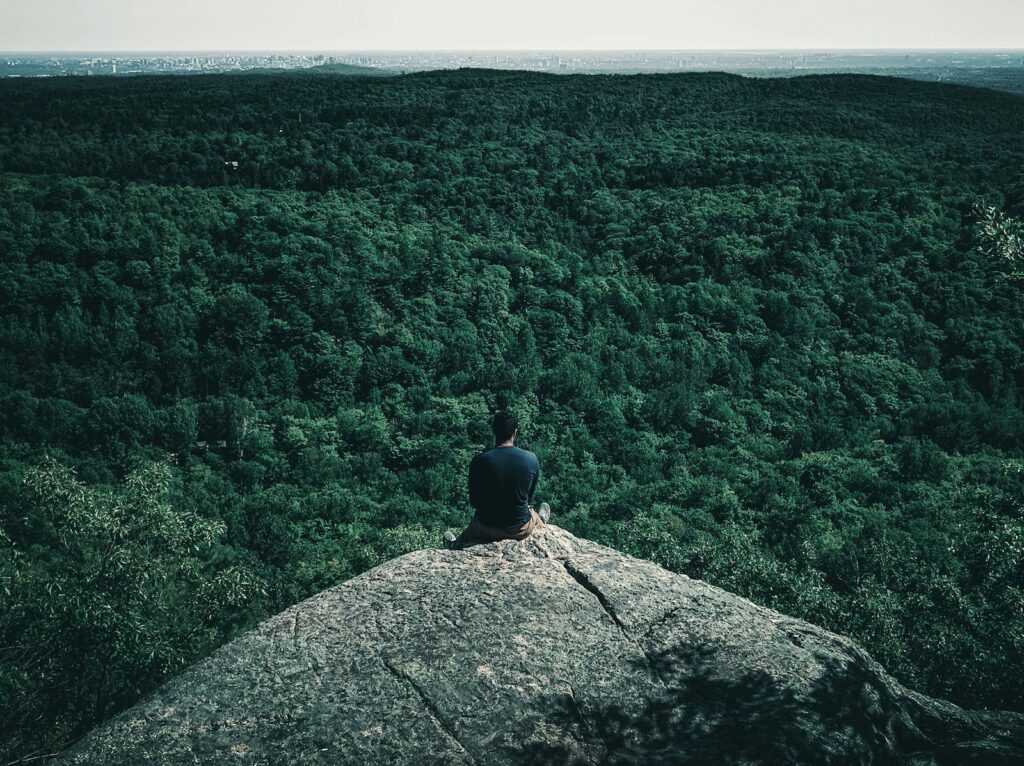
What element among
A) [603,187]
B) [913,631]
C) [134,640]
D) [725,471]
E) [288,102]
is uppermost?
[288,102]

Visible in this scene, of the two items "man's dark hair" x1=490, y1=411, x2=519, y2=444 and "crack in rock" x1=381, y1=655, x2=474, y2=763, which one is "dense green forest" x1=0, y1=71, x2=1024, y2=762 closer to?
"man's dark hair" x1=490, y1=411, x2=519, y2=444

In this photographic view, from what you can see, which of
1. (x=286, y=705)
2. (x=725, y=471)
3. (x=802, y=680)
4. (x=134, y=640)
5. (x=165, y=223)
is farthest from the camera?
(x=165, y=223)

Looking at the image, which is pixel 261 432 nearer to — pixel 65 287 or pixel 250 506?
pixel 250 506

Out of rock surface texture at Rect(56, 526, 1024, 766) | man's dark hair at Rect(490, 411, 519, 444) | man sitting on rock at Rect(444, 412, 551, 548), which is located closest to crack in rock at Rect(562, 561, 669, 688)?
rock surface texture at Rect(56, 526, 1024, 766)

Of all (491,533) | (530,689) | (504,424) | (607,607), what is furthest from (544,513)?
(530,689)

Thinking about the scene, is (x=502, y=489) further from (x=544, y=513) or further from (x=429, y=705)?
(x=429, y=705)

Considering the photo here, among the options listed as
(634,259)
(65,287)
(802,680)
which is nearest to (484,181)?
(634,259)

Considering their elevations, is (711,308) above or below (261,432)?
above
